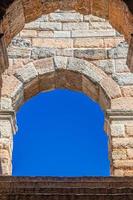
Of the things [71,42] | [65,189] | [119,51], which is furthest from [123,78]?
[65,189]

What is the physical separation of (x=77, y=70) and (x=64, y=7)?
296 cm

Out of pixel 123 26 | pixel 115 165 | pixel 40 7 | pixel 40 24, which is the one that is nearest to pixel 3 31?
pixel 40 7

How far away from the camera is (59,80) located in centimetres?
1071

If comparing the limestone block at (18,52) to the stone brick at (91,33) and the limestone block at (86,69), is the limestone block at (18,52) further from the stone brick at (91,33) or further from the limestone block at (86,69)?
the stone brick at (91,33)

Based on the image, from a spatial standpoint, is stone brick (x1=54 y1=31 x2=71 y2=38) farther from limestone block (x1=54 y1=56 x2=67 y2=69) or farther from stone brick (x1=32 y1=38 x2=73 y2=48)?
limestone block (x1=54 y1=56 x2=67 y2=69)

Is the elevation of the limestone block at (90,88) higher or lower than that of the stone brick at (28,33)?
lower

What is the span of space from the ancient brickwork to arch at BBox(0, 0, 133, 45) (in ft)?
8.38

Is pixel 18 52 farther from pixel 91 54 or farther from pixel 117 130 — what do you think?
pixel 117 130

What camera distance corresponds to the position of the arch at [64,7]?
7.01 meters

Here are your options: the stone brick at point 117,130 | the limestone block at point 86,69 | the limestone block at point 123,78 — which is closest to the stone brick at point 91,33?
the limestone block at point 86,69

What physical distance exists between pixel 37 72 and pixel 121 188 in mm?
5892

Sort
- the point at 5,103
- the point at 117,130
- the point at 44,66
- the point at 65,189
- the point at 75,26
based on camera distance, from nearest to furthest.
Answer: the point at 65,189 → the point at 117,130 → the point at 5,103 → the point at 44,66 → the point at 75,26

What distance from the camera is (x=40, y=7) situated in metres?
7.52

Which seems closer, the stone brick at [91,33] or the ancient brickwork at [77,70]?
the ancient brickwork at [77,70]
